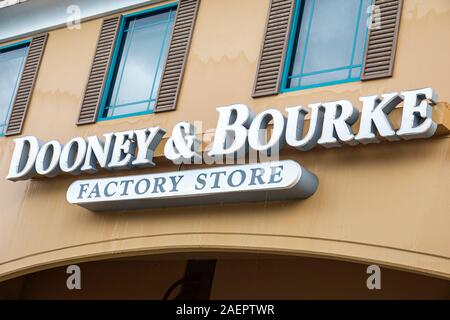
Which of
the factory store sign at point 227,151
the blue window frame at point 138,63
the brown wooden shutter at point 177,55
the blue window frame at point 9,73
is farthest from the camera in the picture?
the blue window frame at point 9,73

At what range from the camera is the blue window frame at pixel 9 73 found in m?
→ 13.7

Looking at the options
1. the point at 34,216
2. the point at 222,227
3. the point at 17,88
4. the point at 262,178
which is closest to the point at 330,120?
the point at 262,178

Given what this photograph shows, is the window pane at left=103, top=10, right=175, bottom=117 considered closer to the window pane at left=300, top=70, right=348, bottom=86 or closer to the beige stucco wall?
the beige stucco wall

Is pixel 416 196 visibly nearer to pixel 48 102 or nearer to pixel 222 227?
pixel 222 227

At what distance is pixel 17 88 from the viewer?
13641 mm

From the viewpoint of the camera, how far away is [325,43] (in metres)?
10.5

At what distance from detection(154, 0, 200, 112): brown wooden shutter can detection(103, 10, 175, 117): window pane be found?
0.88 ft

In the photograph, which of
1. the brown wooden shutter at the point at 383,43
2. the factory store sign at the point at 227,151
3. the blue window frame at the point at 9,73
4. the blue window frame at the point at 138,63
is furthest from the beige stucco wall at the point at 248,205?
the blue window frame at the point at 9,73

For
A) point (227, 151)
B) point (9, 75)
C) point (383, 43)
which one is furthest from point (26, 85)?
point (383, 43)

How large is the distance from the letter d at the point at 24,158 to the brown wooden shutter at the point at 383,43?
5024 mm

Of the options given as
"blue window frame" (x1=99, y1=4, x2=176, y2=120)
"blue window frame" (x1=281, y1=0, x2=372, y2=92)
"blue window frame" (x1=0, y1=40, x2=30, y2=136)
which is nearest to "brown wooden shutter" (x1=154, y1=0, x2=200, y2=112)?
"blue window frame" (x1=99, y1=4, x2=176, y2=120)

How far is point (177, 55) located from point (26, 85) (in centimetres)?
320

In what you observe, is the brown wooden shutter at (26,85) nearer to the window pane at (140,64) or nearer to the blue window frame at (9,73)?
the blue window frame at (9,73)

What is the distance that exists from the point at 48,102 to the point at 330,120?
5568mm
